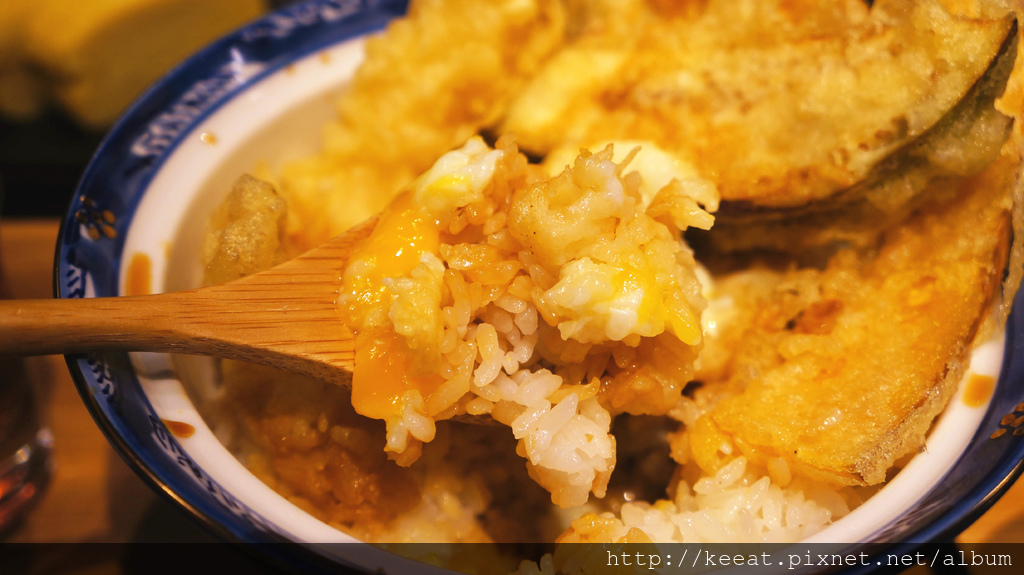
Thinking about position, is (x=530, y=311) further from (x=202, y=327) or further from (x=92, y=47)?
(x=92, y=47)

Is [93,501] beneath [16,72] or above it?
beneath

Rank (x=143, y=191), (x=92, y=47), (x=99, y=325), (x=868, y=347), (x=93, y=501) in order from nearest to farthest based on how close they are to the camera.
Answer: (x=99, y=325)
(x=868, y=347)
(x=143, y=191)
(x=93, y=501)
(x=92, y=47)

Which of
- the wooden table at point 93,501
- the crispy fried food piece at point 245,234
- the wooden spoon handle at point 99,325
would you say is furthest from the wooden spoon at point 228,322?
the wooden table at point 93,501

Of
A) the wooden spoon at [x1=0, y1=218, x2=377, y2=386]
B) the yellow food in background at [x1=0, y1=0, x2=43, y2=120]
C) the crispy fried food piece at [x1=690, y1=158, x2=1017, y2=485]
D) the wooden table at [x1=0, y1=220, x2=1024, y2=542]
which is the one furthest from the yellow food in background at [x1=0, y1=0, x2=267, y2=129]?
the crispy fried food piece at [x1=690, y1=158, x2=1017, y2=485]

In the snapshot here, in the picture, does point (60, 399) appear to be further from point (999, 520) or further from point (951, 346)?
point (999, 520)

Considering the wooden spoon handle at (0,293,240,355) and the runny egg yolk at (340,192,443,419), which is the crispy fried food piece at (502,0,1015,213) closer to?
the runny egg yolk at (340,192,443,419)

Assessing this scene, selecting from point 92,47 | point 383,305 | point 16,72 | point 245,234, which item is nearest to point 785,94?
point 383,305

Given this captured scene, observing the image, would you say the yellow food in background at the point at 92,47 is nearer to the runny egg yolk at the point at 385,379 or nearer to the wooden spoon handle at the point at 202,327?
the wooden spoon handle at the point at 202,327

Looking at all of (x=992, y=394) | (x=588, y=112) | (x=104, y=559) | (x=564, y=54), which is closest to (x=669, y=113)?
(x=588, y=112)
